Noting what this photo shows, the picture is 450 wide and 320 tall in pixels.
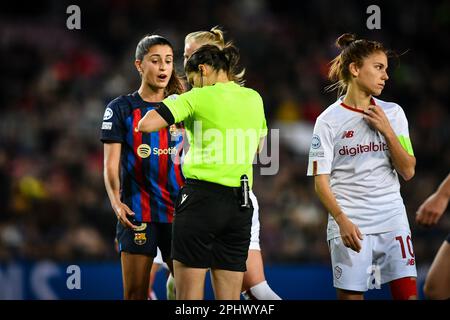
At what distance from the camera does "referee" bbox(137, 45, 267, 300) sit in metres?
4.43

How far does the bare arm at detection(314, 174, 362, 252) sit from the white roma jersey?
12 centimetres

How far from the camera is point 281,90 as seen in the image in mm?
12047

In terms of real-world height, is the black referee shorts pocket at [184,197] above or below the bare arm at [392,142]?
below

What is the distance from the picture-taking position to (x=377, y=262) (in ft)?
16.5

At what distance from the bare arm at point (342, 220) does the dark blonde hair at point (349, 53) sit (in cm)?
69

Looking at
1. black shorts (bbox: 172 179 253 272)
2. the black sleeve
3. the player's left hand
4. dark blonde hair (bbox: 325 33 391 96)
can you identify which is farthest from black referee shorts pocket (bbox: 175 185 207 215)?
dark blonde hair (bbox: 325 33 391 96)

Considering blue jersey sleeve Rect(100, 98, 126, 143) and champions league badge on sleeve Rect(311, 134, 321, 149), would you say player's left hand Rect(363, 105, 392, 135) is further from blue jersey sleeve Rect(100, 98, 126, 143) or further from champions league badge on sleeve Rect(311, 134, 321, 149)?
blue jersey sleeve Rect(100, 98, 126, 143)

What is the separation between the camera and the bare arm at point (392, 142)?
16.1 feet

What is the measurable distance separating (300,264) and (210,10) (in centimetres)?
573

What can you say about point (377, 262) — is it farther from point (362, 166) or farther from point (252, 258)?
point (252, 258)

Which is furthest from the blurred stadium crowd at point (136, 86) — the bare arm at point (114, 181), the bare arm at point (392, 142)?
the bare arm at point (392, 142)

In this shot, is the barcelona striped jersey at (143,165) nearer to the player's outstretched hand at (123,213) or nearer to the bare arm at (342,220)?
the player's outstretched hand at (123,213)
